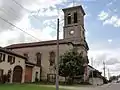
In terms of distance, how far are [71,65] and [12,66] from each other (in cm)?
1123

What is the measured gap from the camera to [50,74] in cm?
5431

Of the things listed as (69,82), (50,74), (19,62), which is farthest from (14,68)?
(50,74)

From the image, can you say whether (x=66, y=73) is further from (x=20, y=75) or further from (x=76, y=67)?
(x=20, y=75)

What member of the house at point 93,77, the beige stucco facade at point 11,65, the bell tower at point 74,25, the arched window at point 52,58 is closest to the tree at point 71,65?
the beige stucco facade at point 11,65

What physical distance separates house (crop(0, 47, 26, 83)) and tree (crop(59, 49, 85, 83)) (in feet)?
25.2

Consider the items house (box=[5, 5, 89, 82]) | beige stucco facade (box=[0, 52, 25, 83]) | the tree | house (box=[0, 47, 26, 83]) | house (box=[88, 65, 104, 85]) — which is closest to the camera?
house (box=[0, 47, 26, 83])

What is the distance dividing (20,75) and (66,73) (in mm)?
8861

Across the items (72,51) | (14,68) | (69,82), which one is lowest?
(69,82)

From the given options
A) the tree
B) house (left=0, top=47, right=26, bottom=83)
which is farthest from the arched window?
house (left=0, top=47, right=26, bottom=83)

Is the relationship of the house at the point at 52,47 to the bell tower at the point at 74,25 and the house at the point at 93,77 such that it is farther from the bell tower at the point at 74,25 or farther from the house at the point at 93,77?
the house at the point at 93,77

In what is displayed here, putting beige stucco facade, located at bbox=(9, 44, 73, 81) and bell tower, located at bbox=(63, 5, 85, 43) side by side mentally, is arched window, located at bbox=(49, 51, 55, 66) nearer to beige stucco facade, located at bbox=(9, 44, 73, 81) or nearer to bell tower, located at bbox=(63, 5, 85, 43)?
beige stucco facade, located at bbox=(9, 44, 73, 81)

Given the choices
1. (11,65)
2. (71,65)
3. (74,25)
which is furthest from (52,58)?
(11,65)

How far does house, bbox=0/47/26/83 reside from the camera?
34.2 m

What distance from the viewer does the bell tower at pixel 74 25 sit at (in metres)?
59.4
